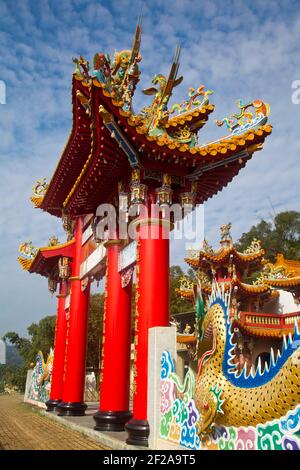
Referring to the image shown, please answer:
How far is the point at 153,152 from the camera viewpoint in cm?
742

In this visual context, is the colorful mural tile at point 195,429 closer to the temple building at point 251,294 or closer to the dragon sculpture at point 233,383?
the dragon sculpture at point 233,383

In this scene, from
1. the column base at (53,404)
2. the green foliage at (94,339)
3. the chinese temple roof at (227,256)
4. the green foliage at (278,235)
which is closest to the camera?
the column base at (53,404)

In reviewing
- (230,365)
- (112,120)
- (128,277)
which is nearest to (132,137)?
(112,120)

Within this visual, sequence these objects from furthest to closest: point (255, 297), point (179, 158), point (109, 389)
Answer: point (255, 297) < point (109, 389) < point (179, 158)

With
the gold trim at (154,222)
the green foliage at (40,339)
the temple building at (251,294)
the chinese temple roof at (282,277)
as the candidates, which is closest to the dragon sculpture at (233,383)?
the gold trim at (154,222)

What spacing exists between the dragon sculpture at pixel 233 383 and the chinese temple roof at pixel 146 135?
3163 millimetres

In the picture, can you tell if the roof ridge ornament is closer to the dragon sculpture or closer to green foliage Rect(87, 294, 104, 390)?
the dragon sculpture

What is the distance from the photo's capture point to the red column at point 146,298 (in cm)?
673

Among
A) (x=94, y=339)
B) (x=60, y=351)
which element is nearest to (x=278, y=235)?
(x=94, y=339)

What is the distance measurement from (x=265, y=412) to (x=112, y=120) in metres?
Result: 4.98

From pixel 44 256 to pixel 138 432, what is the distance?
891cm

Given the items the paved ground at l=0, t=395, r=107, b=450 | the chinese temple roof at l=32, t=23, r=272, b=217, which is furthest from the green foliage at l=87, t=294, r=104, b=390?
the chinese temple roof at l=32, t=23, r=272, b=217

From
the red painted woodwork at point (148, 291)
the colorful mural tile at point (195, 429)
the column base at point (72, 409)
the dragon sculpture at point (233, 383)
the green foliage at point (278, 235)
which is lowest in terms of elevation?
the column base at point (72, 409)
